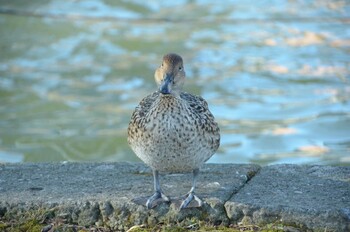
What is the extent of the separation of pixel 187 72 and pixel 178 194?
630 cm

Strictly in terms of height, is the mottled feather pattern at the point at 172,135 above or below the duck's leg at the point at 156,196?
above

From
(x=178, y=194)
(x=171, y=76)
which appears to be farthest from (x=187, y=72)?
(x=171, y=76)

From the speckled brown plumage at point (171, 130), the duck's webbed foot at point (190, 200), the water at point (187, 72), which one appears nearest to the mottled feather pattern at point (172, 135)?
the speckled brown plumage at point (171, 130)

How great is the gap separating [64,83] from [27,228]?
624 cm

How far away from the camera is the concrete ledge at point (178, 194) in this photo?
5.09m

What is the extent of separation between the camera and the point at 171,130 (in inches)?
202

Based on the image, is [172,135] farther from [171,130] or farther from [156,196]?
[156,196]

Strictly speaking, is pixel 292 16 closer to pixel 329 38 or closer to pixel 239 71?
pixel 329 38

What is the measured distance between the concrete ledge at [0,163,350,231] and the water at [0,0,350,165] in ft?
8.81

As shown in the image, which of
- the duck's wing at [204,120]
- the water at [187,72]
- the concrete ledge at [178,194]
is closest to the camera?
the concrete ledge at [178,194]

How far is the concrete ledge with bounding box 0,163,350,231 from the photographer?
5094 millimetres

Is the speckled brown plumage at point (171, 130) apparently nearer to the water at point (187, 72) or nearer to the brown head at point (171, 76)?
the brown head at point (171, 76)

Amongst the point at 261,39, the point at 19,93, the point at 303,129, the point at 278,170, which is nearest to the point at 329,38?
the point at 261,39

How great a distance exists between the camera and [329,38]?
13047mm
